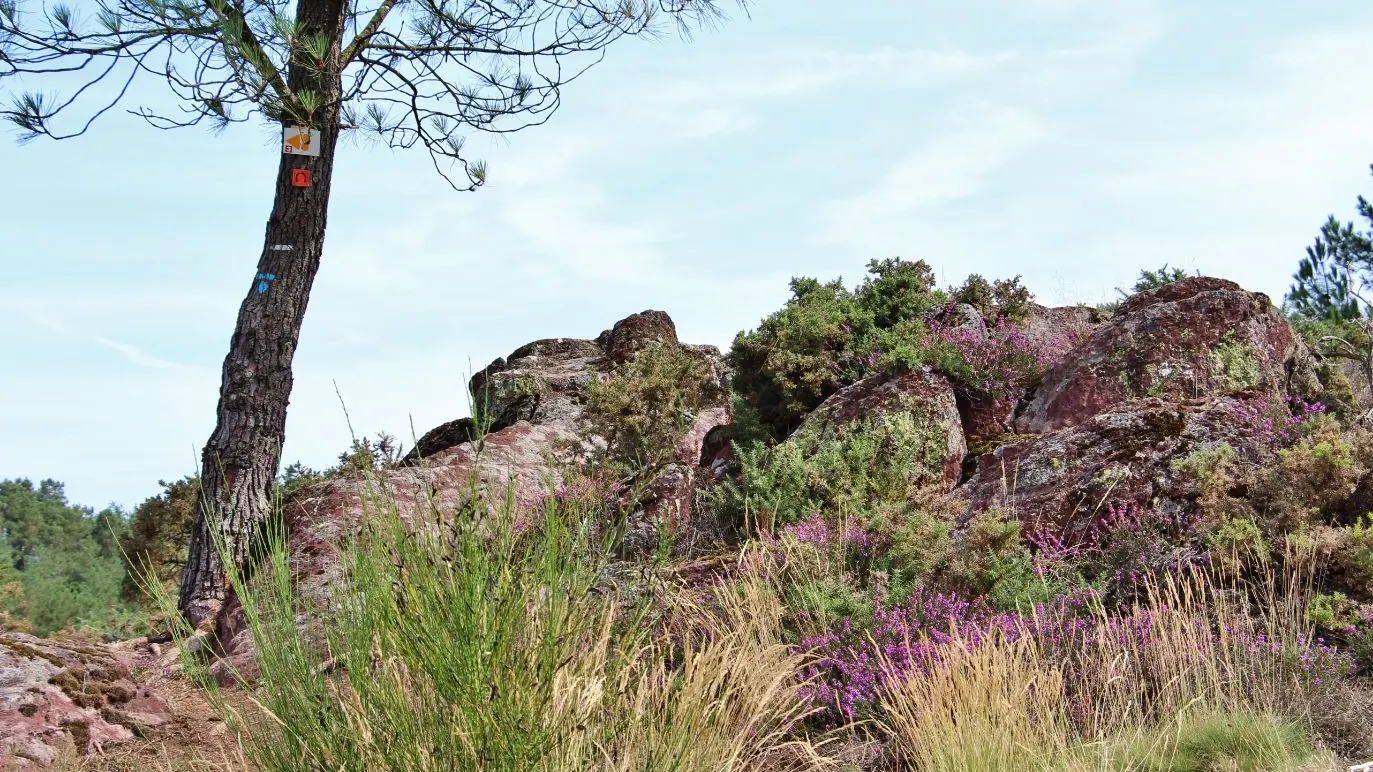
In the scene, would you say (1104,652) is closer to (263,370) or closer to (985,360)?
(985,360)

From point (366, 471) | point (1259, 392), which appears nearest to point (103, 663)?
point (366, 471)

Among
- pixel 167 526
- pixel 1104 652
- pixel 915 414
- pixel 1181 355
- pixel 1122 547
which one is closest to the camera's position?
pixel 1104 652

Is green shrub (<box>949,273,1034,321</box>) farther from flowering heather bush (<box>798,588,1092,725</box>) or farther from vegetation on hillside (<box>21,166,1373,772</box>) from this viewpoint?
flowering heather bush (<box>798,588,1092,725</box>)

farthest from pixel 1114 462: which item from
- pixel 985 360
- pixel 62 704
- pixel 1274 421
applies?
pixel 62 704

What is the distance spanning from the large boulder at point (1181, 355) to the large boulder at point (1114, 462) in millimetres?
896

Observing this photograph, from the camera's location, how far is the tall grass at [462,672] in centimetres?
265

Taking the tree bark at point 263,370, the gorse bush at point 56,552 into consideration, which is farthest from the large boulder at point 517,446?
the gorse bush at point 56,552

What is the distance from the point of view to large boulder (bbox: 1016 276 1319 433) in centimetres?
700

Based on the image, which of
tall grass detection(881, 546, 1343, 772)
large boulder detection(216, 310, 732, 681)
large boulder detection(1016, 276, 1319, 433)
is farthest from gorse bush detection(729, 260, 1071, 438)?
tall grass detection(881, 546, 1343, 772)

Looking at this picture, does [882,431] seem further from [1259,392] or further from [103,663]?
[103,663]

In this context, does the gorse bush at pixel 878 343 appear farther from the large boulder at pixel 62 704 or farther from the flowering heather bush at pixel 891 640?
the large boulder at pixel 62 704

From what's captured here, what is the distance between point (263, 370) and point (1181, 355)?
621 centimetres

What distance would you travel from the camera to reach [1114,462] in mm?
5551

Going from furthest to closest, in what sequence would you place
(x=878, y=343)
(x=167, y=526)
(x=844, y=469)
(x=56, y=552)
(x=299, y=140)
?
(x=56, y=552), (x=167, y=526), (x=878, y=343), (x=299, y=140), (x=844, y=469)
